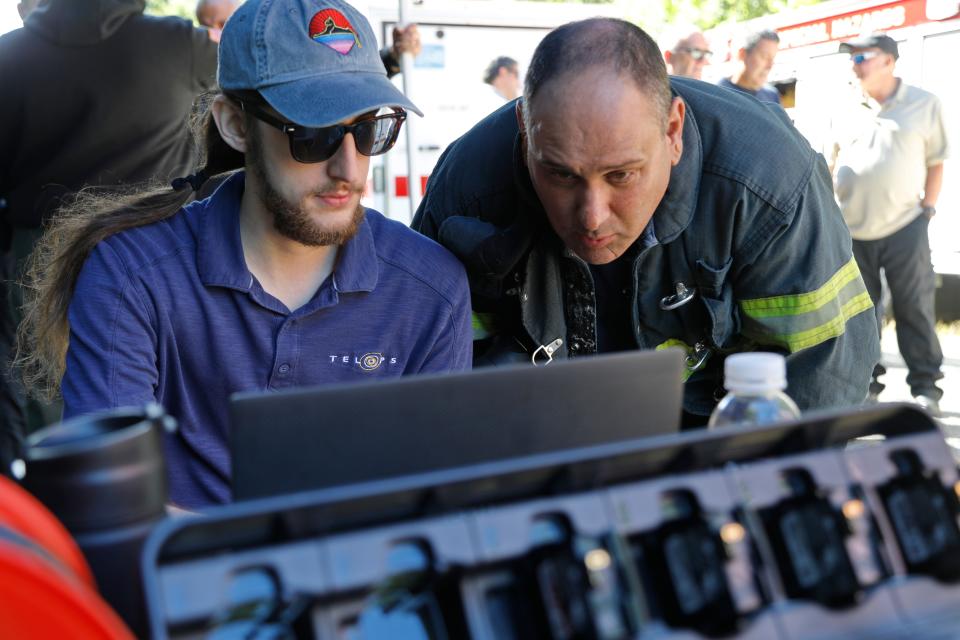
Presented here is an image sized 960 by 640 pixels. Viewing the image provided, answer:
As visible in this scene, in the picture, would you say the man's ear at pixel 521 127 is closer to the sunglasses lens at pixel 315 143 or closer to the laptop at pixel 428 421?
the sunglasses lens at pixel 315 143

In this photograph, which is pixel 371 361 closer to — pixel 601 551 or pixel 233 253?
pixel 233 253

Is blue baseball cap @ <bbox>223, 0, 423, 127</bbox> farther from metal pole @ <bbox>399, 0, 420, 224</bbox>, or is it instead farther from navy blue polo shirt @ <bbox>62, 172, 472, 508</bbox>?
metal pole @ <bbox>399, 0, 420, 224</bbox>

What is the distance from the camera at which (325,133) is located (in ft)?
6.15

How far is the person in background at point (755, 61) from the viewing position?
5.75 meters

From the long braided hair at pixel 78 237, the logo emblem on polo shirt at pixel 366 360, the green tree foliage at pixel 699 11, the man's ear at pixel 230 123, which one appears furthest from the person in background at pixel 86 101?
the green tree foliage at pixel 699 11

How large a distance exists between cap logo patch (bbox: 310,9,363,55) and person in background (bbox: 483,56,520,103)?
15.3 feet

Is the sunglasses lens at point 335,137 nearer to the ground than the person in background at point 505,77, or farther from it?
nearer to the ground

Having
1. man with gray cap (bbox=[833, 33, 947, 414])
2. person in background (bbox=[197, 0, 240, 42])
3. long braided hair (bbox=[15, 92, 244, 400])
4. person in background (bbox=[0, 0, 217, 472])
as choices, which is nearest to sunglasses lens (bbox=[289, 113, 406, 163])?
long braided hair (bbox=[15, 92, 244, 400])

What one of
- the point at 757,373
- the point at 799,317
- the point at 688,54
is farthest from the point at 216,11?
the point at 757,373

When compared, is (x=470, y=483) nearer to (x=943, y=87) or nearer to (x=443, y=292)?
(x=443, y=292)

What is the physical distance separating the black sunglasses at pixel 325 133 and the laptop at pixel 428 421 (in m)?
1.04

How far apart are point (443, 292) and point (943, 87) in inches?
244

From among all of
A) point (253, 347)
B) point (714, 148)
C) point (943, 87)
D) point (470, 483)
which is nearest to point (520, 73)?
point (943, 87)

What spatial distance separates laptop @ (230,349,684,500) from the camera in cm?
88
